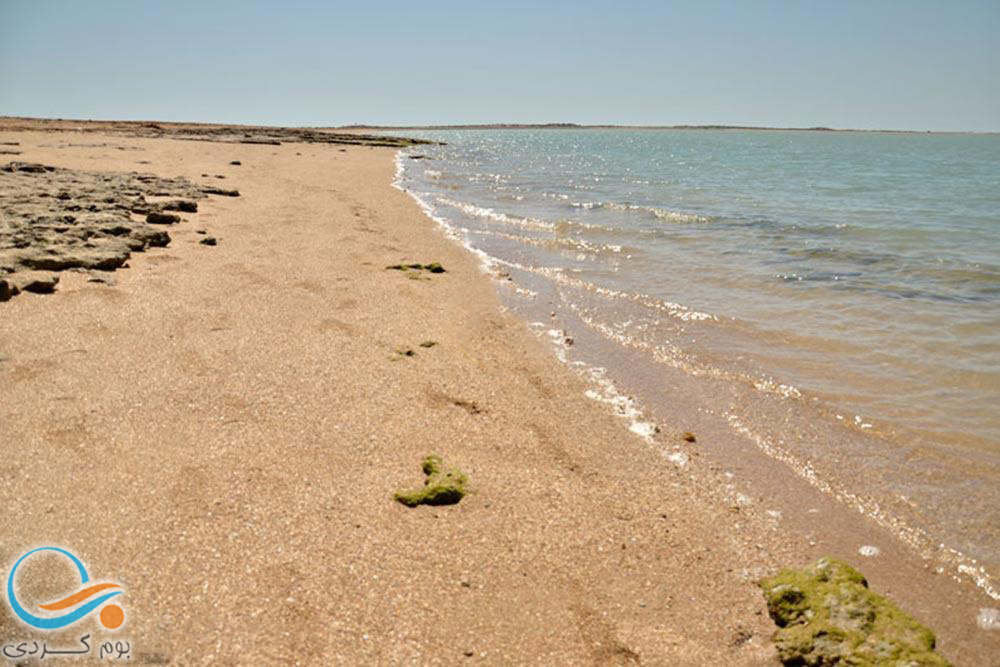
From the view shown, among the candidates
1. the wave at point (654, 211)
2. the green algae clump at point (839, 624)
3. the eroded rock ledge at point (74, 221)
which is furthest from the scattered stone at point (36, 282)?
the wave at point (654, 211)

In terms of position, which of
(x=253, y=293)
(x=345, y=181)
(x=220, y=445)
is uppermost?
(x=345, y=181)

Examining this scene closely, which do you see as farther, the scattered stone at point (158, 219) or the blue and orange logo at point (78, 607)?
the scattered stone at point (158, 219)

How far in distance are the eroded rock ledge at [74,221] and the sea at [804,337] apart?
5.32 m

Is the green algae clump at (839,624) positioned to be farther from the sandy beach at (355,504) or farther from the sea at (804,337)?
the sea at (804,337)

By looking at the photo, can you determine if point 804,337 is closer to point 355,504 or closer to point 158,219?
point 355,504

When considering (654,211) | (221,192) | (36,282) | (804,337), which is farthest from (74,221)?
(654,211)

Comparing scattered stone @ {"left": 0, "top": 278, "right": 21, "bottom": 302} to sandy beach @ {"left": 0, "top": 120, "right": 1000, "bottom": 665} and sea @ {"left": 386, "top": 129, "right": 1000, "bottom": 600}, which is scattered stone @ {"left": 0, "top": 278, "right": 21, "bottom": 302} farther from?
sea @ {"left": 386, "top": 129, "right": 1000, "bottom": 600}

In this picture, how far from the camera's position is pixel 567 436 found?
4.75 metres

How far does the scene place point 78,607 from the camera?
8.46 feet

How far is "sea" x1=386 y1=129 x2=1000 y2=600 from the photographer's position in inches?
175

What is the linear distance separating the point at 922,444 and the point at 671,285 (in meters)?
5.37

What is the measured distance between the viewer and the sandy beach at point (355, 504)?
2729mm

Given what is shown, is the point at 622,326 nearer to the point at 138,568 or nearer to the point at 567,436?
the point at 567,436

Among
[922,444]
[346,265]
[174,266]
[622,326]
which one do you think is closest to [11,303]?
[174,266]
